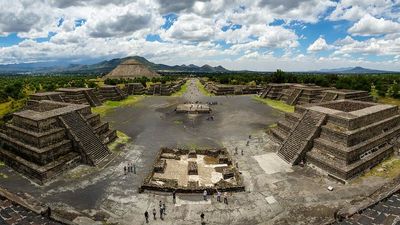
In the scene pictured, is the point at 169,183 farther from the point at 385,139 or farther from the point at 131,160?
the point at 385,139

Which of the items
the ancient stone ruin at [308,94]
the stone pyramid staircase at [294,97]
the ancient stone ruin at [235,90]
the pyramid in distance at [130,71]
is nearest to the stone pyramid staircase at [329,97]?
the ancient stone ruin at [308,94]

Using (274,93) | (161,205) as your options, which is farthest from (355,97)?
(161,205)

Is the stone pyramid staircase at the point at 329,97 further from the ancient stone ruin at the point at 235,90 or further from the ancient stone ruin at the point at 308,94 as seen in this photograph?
the ancient stone ruin at the point at 235,90

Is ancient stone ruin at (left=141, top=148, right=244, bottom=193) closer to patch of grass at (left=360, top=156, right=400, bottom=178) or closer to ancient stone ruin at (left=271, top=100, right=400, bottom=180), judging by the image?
ancient stone ruin at (left=271, top=100, right=400, bottom=180)

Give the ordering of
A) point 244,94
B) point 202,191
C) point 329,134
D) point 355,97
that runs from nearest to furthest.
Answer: point 202,191
point 329,134
point 355,97
point 244,94

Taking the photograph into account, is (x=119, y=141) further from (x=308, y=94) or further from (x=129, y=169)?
(x=308, y=94)

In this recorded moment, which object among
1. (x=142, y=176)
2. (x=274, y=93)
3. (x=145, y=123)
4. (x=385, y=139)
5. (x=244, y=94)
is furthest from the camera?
(x=244, y=94)
